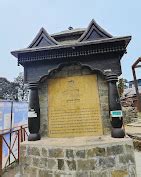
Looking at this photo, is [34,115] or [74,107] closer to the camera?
[34,115]

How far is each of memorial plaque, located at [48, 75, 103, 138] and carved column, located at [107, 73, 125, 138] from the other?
0.37 m

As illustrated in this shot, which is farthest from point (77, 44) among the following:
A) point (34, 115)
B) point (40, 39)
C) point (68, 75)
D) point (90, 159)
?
point (90, 159)

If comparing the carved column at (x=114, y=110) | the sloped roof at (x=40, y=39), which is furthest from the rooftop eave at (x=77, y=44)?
the carved column at (x=114, y=110)

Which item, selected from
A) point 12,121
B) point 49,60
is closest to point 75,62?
point 49,60

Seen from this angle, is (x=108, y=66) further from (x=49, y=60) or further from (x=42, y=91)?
(x=42, y=91)

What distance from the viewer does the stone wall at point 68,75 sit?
13.3 ft

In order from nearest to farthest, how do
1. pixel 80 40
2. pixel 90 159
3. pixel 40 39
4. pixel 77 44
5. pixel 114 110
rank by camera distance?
pixel 90 159 < pixel 114 110 < pixel 77 44 < pixel 80 40 < pixel 40 39

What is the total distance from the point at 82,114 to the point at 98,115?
376 millimetres

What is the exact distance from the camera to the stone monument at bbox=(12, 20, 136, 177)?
11.1ft

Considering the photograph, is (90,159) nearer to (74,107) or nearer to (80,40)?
(74,107)

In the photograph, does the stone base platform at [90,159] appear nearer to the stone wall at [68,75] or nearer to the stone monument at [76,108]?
the stone monument at [76,108]

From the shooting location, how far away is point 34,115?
4086mm

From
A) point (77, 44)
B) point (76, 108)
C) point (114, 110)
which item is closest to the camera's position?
point (114, 110)

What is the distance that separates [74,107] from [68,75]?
0.82 m
